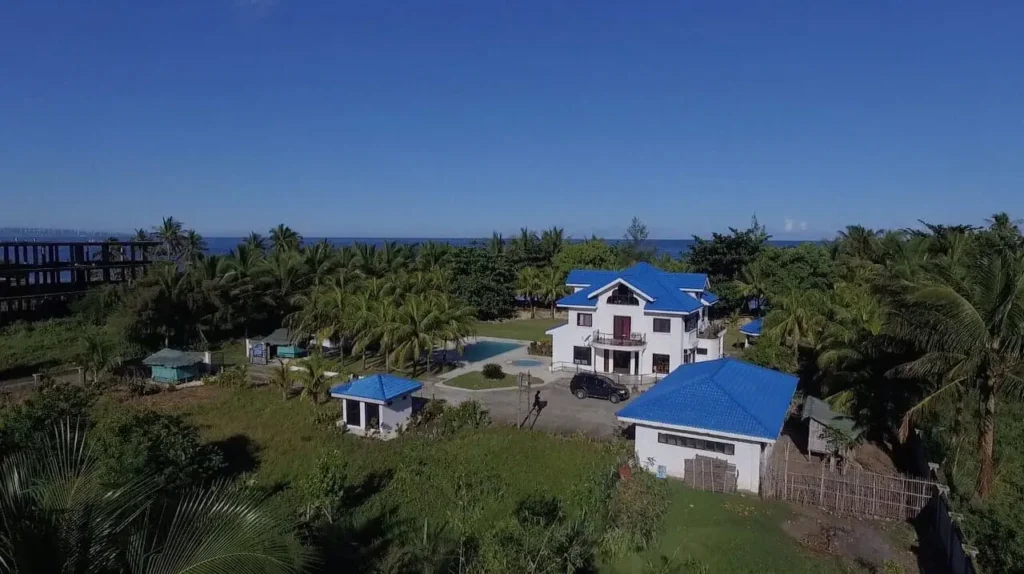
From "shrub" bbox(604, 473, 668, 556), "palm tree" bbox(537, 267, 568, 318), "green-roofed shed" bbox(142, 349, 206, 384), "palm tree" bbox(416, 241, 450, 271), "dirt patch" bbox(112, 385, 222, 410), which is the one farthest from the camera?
"palm tree" bbox(537, 267, 568, 318)

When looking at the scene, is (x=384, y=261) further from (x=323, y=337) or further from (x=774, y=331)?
(x=774, y=331)

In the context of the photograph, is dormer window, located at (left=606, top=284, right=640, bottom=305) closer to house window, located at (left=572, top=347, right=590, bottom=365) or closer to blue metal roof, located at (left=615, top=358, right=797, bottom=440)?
A: house window, located at (left=572, top=347, right=590, bottom=365)

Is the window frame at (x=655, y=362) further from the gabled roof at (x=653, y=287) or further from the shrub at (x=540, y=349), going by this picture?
the shrub at (x=540, y=349)

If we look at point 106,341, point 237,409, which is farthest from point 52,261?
point 237,409

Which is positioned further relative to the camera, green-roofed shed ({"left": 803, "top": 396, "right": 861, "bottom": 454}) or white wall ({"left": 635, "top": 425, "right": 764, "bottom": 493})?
green-roofed shed ({"left": 803, "top": 396, "right": 861, "bottom": 454})

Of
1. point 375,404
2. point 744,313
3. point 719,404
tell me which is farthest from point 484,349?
point 744,313

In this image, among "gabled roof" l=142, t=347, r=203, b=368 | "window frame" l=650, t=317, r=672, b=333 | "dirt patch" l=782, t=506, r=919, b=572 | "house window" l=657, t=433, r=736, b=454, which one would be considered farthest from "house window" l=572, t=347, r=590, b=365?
"gabled roof" l=142, t=347, r=203, b=368

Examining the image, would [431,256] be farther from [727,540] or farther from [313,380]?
[727,540]
